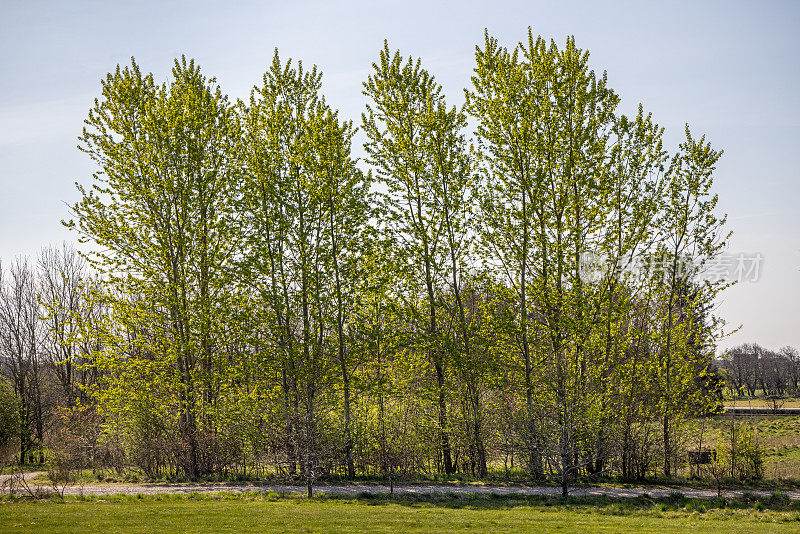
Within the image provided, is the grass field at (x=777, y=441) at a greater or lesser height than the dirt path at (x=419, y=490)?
lesser

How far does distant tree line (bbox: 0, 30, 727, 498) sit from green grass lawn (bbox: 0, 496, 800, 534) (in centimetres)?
361

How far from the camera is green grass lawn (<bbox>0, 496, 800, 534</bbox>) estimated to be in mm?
9344

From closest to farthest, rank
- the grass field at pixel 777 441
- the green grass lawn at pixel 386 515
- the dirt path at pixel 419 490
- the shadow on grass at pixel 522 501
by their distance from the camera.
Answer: the green grass lawn at pixel 386 515 → the shadow on grass at pixel 522 501 → the dirt path at pixel 419 490 → the grass field at pixel 777 441

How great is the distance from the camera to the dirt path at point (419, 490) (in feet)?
46.0

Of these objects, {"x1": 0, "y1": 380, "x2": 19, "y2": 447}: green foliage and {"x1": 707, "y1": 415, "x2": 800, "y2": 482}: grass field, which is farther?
{"x1": 0, "y1": 380, "x2": 19, "y2": 447}: green foliage

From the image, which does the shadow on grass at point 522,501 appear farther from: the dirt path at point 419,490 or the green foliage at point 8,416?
the green foliage at point 8,416

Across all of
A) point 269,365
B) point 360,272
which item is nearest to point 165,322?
point 269,365

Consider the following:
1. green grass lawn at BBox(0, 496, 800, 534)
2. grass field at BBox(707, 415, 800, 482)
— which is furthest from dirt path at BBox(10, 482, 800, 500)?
grass field at BBox(707, 415, 800, 482)

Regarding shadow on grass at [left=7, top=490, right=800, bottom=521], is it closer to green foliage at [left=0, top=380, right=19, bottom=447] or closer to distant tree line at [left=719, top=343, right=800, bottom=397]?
green foliage at [left=0, top=380, right=19, bottom=447]

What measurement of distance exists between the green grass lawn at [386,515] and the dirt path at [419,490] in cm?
116

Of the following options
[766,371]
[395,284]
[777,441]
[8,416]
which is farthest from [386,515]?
[766,371]

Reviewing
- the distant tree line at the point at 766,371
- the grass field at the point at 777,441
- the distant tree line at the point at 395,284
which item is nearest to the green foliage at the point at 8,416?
the distant tree line at the point at 395,284

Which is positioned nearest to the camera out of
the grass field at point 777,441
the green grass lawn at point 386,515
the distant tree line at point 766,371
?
the green grass lawn at point 386,515

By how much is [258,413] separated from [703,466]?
512 inches
